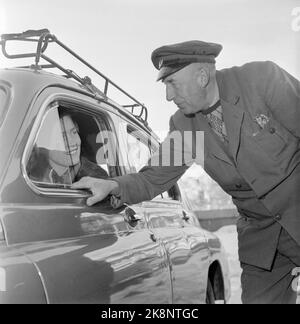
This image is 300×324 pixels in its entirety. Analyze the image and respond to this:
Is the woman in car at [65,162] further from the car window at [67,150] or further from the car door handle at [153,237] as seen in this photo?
the car door handle at [153,237]

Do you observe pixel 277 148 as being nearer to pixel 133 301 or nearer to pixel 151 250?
pixel 151 250

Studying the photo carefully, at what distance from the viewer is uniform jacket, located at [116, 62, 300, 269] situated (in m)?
2.74

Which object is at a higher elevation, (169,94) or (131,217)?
(169,94)

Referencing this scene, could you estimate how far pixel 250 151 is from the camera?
9.15ft

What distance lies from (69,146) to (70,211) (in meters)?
0.54

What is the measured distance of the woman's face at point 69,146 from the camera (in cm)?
260

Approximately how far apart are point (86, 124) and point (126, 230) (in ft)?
2.20

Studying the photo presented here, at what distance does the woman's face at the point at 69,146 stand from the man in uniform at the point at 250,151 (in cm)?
14

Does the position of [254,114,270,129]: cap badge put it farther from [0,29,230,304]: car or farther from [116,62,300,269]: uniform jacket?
[0,29,230,304]: car

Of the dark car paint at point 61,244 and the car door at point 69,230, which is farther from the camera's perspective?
the car door at point 69,230

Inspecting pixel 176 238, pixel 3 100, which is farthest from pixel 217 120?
pixel 3 100

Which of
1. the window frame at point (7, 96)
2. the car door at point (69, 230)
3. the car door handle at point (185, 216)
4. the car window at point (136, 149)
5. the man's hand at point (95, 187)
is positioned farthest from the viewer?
the car door handle at point (185, 216)

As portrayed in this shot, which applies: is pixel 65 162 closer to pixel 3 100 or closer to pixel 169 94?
pixel 3 100

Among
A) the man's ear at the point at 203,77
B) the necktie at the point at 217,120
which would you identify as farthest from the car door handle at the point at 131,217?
the man's ear at the point at 203,77
